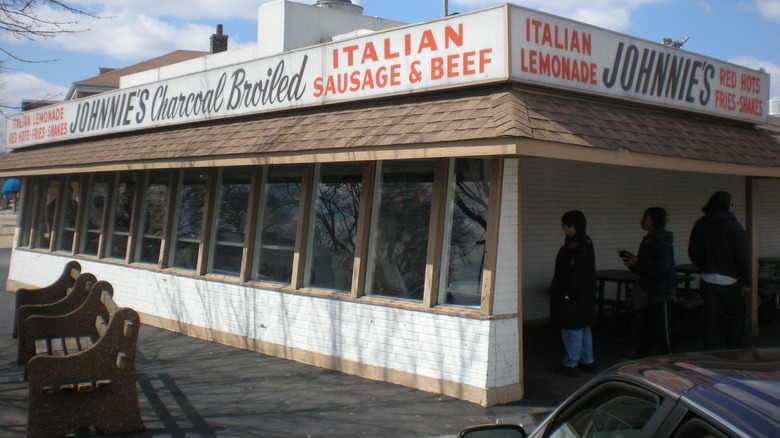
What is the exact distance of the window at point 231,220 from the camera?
1057 centimetres

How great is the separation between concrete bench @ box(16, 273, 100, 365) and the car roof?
7455 mm

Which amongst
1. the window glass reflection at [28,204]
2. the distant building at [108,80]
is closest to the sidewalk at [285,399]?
the window glass reflection at [28,204]

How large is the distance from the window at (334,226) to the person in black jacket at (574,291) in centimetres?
226

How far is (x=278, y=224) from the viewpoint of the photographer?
32.8 ft

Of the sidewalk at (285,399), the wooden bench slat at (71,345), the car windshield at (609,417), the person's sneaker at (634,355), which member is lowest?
the sidewalk at (285,399)

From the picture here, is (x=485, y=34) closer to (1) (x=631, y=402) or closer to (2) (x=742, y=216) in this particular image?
(1) (x=631, y=402)

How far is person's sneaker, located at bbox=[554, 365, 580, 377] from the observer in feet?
26.9

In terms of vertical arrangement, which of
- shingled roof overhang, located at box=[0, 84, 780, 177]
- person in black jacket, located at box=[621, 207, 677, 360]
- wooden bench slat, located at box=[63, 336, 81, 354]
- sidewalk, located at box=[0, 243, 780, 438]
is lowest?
sidewalk, located at box=[0, 243, 780, 438]

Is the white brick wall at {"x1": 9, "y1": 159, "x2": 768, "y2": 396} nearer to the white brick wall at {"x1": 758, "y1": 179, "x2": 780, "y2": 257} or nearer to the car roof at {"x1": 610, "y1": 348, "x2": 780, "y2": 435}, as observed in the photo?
the white brick wall at {"x1": 758, "y1": 179, "x2": 780, "y2": 257}

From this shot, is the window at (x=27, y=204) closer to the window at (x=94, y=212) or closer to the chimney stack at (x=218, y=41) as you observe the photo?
the window at (x=94, y=212)

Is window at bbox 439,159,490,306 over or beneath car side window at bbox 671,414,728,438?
over

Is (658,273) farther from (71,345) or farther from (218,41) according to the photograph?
(218,41)

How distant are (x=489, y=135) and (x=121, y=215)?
9.08 meters

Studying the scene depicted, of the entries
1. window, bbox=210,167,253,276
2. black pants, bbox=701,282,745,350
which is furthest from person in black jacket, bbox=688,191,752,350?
window, bbox=210,167,253,276
